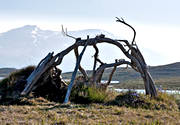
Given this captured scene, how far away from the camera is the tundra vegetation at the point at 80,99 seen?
9922mm

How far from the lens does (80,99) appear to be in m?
14.5

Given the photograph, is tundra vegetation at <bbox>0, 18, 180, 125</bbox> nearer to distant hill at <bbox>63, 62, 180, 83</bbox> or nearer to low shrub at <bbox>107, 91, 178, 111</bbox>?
low shrub at <bbox>107, 91, 178, 111</bbox>

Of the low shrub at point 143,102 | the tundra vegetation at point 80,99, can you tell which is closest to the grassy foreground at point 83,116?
the tundra vegetation at point 80,99

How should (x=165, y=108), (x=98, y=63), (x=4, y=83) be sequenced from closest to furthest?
1. (x=165, y=108)
2. (x=4, y=83)
3. (x=98, y=63)

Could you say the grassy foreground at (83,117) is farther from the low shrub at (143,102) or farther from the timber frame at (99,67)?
the timber frame at (99,67)

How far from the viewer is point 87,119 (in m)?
9.59

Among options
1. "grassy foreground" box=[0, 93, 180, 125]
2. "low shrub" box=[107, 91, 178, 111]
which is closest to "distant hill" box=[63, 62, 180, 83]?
"low shrub" box=[107, 91, 178, 111]

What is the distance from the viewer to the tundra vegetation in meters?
9.92

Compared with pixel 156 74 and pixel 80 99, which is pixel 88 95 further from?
pixel 156 74

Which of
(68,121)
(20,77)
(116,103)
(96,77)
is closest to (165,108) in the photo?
(116,103)

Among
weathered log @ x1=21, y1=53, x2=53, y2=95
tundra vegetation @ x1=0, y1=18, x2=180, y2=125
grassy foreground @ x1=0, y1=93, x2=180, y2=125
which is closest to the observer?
grassy foreground @ x1=0, y1=93, x2=180, y2=125

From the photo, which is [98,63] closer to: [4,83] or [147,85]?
[147,85]

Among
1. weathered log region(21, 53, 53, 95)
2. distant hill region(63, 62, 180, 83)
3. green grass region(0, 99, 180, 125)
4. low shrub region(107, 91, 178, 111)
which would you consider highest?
distant hill region(63, 62, 180, 83)

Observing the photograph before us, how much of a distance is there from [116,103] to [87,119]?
402 cm
